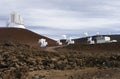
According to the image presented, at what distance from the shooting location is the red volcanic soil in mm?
32484

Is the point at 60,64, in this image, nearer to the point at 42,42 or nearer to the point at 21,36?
the point at 42,42

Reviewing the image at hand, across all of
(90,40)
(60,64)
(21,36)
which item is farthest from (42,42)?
(60,64)

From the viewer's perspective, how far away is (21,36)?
33344mm

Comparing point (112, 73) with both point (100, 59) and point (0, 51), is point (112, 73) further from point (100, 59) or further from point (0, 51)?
point (0, 51)

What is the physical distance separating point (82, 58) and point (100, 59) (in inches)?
37.8

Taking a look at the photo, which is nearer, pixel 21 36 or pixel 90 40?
pixel 21 36

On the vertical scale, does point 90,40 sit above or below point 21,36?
below

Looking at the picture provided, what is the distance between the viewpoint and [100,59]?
73.4 feet

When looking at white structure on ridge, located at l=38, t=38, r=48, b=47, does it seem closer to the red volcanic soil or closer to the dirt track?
the red volcanic soil

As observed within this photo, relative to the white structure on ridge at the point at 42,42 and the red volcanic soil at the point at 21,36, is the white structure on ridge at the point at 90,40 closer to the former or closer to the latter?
the red volcanic soil at the point at 21,36

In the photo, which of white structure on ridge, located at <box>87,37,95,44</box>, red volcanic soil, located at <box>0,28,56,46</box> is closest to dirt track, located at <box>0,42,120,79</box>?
red volcanic soil, located at <box>0,28,56,46</box>

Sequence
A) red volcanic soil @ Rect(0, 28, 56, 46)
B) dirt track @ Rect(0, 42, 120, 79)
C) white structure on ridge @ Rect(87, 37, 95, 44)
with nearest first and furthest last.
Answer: dirt track @ Rect(0, 42, 120, 79) < red volcanic soil @ Rect(0, 28, 56, 46) < white structure on ridge @ Rect(87, 37, 95, 44)

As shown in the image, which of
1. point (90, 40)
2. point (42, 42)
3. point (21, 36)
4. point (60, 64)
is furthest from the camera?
point (90, 40)

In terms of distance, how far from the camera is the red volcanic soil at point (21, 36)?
32.5 meters
